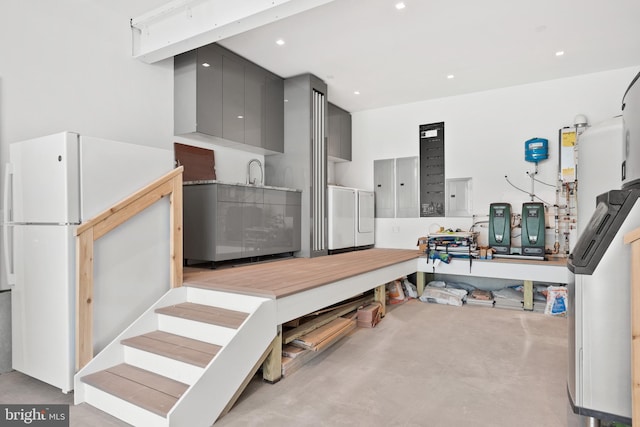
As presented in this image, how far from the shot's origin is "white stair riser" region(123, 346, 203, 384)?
2.13m

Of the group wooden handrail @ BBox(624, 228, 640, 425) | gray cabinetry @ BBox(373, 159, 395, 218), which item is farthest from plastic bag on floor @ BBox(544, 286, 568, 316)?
wooden handrail @ BBox(624, 228, 640, 425)

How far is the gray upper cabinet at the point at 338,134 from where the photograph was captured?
6022 mm

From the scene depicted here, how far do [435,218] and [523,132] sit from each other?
1747 mm

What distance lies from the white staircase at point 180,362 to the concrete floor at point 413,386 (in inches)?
5.6

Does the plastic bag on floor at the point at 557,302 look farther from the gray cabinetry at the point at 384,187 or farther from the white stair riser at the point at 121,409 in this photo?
the white stair riser at the point at 121,409

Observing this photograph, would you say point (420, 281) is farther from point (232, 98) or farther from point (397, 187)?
point (232, 98)

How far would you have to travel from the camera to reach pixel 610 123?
8.07ft

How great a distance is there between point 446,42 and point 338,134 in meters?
2.56

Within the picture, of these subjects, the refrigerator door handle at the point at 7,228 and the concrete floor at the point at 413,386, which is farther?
the refrigerator door handle at the point at 7,228

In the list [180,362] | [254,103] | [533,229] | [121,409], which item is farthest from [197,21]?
[533,229]

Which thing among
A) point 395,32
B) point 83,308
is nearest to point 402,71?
point 395,32

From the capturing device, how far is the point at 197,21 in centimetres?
318

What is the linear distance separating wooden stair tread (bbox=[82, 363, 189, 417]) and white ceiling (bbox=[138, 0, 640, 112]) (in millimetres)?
3173

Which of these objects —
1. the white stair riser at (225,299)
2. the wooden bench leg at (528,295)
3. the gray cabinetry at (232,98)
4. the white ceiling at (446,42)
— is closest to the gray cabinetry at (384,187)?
the white ceiling at (446,42)
